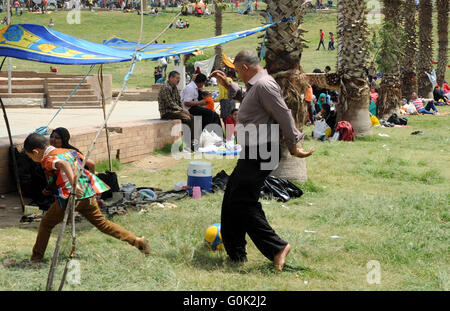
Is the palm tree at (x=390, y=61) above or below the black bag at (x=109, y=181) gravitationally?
above

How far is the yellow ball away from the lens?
18.0ft

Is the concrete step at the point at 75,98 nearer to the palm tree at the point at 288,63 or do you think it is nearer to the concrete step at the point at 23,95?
the concrete step at the point at 23,95

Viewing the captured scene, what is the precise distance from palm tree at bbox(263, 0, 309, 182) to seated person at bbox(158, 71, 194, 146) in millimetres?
3054

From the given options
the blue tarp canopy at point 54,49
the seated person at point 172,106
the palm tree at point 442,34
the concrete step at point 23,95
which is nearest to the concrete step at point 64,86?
the concrete step at point 23,95

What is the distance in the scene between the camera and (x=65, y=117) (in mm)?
15188

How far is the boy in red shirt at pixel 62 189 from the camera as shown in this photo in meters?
4.82

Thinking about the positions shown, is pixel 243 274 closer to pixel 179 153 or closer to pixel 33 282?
pixel 33 282

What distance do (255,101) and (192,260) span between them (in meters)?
1.49

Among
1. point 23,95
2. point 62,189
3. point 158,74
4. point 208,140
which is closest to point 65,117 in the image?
point 23,95

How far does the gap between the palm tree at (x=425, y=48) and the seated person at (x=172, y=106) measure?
14.7 metres

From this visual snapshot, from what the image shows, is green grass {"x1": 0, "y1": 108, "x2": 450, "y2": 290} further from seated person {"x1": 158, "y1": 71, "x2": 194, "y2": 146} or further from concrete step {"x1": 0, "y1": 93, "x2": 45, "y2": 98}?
concrete step {"x1": 0, "y1": 93, "x2": 45, "y2": 98}

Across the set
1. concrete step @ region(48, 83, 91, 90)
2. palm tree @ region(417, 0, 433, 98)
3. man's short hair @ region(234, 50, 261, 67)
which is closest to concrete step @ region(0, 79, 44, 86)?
concrete step @ region(48, 83, 91, 90)

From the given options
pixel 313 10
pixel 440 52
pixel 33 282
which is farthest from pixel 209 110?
pixel 313 10

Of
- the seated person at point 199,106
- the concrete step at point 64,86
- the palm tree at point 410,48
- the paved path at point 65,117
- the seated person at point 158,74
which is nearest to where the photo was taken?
the seated person at point 199,106
